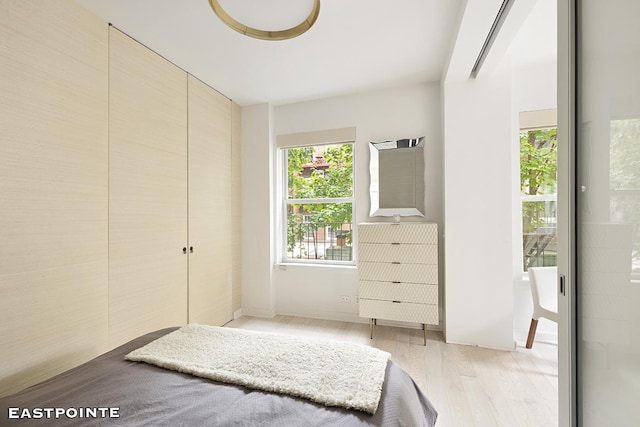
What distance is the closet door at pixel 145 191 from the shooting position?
6.62ft

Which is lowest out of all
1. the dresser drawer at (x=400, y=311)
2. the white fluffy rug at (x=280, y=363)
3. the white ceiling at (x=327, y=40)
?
Answer: the dresser drawer at (x=400, y=311)

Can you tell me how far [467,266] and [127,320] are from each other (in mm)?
2868

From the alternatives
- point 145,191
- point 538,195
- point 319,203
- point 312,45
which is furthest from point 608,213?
point 319,203

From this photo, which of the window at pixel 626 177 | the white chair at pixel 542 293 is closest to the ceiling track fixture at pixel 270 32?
the window at pixel 626 177

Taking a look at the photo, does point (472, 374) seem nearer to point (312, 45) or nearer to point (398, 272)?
point (398, 272)

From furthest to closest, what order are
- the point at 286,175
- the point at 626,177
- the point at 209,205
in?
the point at 286,175
the point at 209,205
the point at 626,177

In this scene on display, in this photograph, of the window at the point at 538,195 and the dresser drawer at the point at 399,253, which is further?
the window at the point at 538,195

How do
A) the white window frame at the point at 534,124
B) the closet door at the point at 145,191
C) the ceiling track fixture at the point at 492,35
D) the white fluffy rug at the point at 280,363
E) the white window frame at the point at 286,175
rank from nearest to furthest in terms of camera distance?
the white fluffy rug at the point at 280,363 → the ceiling track fixture at the point at 492,35 → the closet door at the point at 145,191 → the white window frame at the point at 534,124 → the white window frame at the point at 286,175

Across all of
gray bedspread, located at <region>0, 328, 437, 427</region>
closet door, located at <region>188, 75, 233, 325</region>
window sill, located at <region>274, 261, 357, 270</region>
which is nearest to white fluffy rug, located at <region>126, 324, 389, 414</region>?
gray bedspread, located at <region>0, 328, 437, 427</region>

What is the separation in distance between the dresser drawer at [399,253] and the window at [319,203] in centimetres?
58

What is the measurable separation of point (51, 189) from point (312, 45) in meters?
2.02

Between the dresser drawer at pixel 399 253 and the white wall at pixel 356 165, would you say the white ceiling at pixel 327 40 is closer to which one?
the white wall at pixel 356 165

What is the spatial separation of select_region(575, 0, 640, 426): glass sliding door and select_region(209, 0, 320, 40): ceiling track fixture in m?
1.21

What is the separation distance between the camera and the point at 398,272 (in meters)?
2.68
